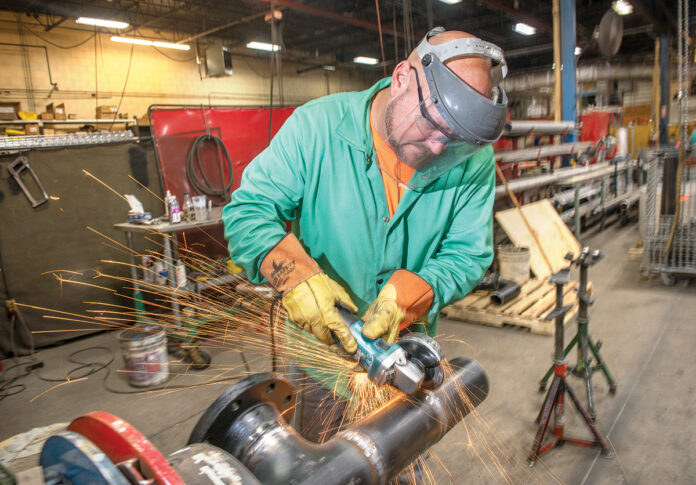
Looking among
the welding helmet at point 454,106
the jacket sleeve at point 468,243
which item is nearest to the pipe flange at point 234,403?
the jacket sleeve at point 468,243

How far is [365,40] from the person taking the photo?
16844 millimetres

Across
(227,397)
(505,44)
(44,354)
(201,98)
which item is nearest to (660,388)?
Answer: (227,397)

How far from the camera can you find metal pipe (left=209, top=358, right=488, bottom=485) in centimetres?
99

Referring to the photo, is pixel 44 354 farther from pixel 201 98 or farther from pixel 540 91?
pixel 540 91

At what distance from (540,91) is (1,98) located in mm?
17715

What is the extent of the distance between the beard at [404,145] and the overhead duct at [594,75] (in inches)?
604

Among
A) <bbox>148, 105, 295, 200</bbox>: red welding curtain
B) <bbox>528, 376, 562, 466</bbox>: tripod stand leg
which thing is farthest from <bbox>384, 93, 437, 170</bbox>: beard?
<bbox>148, 105, 295, 200</bbox>: red welding curtain

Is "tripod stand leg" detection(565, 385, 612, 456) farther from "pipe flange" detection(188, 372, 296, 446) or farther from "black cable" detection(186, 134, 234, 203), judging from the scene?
"black cable" detection(186, 134, 234, 203)

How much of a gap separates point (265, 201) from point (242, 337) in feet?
10.3

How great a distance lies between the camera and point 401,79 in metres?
1.49

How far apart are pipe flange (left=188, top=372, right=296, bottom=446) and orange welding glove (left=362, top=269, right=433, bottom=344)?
0.30m

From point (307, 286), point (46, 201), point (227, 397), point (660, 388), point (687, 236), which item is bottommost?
point (660, 388)

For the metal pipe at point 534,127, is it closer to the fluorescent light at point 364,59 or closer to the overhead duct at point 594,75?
the overhead duct at point 594,75

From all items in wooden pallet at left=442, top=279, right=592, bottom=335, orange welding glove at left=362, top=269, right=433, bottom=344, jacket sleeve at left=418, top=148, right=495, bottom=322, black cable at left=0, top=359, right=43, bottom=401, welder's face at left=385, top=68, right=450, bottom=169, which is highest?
welder's face at left=385, top=68, right=450, bottom=169
